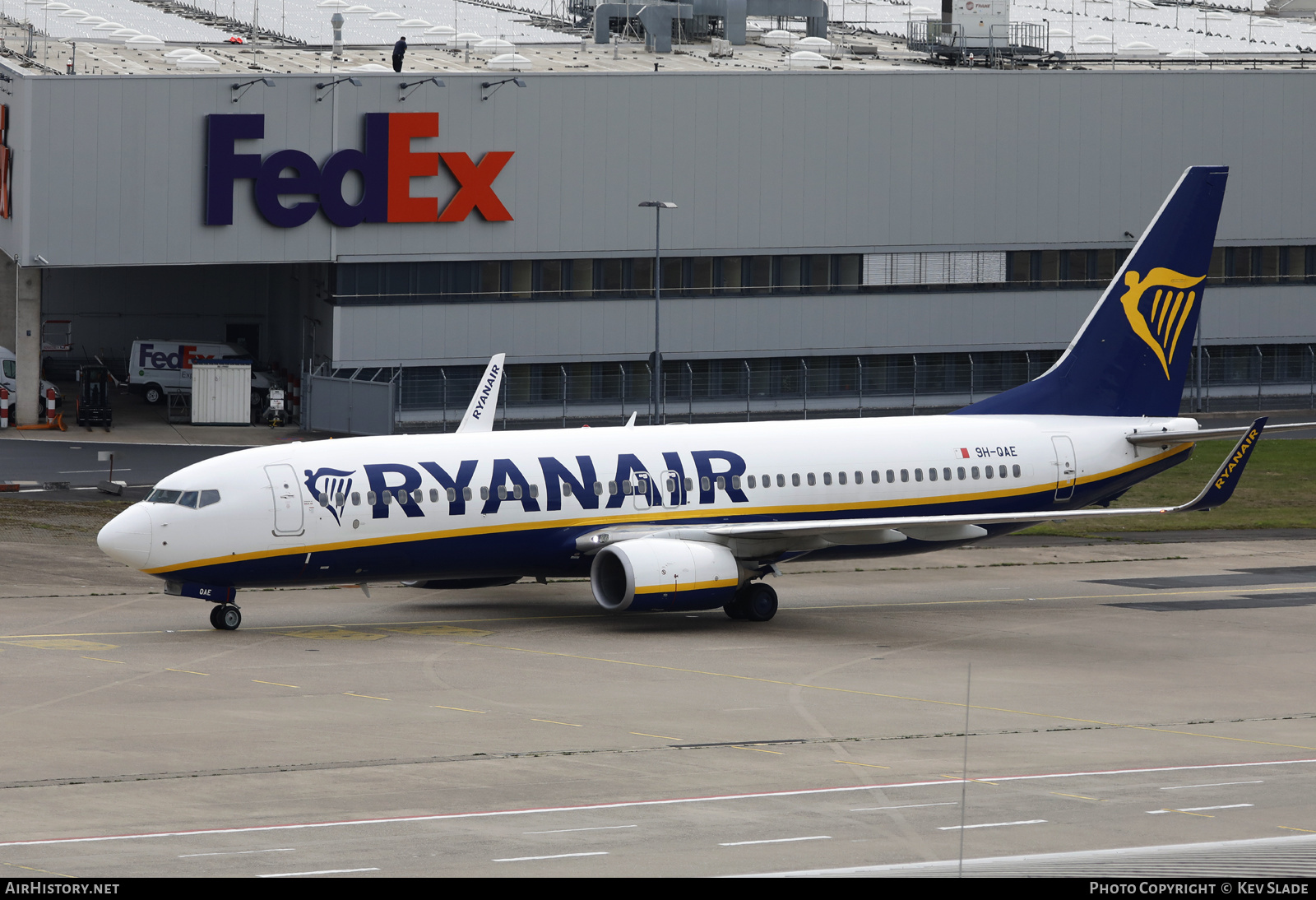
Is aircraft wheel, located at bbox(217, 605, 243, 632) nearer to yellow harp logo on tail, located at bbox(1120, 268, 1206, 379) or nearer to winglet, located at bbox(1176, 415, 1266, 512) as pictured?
winglet, located at bbox(1176, 415, 1266, 512)

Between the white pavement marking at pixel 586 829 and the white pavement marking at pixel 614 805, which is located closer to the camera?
the white pavement marking at pixel 614 805

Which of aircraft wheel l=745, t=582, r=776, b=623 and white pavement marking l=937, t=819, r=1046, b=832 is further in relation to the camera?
aircraft wheel l=745, t=582, r=776, b=623

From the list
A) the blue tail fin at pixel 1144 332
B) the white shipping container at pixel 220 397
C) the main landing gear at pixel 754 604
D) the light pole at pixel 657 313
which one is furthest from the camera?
the white shipping container at pixel 220 397

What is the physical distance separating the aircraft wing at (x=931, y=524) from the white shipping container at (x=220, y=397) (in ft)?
144

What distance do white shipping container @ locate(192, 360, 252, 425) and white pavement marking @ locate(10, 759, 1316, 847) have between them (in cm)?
5964

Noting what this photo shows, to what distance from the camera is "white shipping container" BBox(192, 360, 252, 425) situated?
82.6m

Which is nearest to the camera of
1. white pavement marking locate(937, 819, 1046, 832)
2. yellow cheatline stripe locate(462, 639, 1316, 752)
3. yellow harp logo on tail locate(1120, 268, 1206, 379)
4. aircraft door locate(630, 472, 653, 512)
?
white pavement marking locate(937, 819, 1046, 832)

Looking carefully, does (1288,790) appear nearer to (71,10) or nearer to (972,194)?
(972,194)

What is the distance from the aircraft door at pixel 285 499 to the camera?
129 feet

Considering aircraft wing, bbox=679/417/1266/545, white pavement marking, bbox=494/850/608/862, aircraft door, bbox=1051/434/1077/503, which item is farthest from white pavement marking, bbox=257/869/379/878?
aircraft door, bbox=1051/434/1077/503

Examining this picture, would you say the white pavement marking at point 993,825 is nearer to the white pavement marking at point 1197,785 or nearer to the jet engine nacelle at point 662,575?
the white pavement marking at point 1197,785

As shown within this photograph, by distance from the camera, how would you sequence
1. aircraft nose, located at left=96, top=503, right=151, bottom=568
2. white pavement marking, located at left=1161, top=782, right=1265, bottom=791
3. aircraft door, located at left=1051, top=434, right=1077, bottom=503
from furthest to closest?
aircraft door, located at left=1051, top=434, right=1077, bottom=503 < aircraft nose, located at left=96, top=503, right=151, bottom=568 < white pavement marking, located at left=1161, top=782, right=1265, bottom=791

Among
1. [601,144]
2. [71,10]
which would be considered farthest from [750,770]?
[71,10]

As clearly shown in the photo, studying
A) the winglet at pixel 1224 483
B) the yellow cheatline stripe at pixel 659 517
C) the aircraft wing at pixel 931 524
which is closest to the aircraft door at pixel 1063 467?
the yellow cheatline stripe at pixel 659 517
